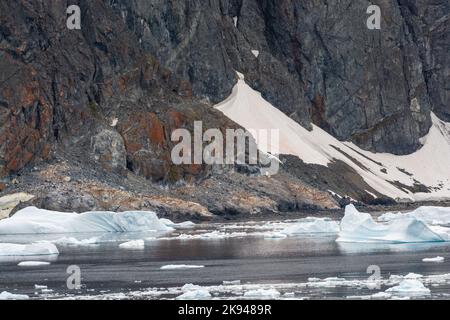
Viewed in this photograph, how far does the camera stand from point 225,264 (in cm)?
5200

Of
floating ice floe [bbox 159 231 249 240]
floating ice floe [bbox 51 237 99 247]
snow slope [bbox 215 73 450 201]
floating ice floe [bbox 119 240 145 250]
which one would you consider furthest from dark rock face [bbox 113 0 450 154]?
floating ice floe [bbox 119 240 145 250]

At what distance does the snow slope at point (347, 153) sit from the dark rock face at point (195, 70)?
230cm

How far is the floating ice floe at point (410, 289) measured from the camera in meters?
37.1

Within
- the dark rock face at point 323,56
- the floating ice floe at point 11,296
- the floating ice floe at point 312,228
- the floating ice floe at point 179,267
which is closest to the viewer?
the floating ice floe at point 11,296

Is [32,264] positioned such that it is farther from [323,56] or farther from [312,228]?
[323,56]

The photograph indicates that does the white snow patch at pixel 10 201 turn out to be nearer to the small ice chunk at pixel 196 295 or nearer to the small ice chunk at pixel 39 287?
the small ice chunk at pixel 39 287

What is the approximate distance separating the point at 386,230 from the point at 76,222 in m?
25.7

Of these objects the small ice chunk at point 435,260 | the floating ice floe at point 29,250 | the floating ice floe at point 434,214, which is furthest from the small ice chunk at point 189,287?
the floating ice floe at point 434,214

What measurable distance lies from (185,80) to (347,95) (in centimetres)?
4161

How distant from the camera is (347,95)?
157 m

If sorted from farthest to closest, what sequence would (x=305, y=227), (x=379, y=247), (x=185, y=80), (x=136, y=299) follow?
(x=185, y=80)
(x=305, y=227)
(x=379, y=247)
(x=136, y=299)

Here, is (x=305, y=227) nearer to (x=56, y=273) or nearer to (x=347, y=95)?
(x=56, y=273)

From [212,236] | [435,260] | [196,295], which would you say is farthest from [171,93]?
[196,295]
